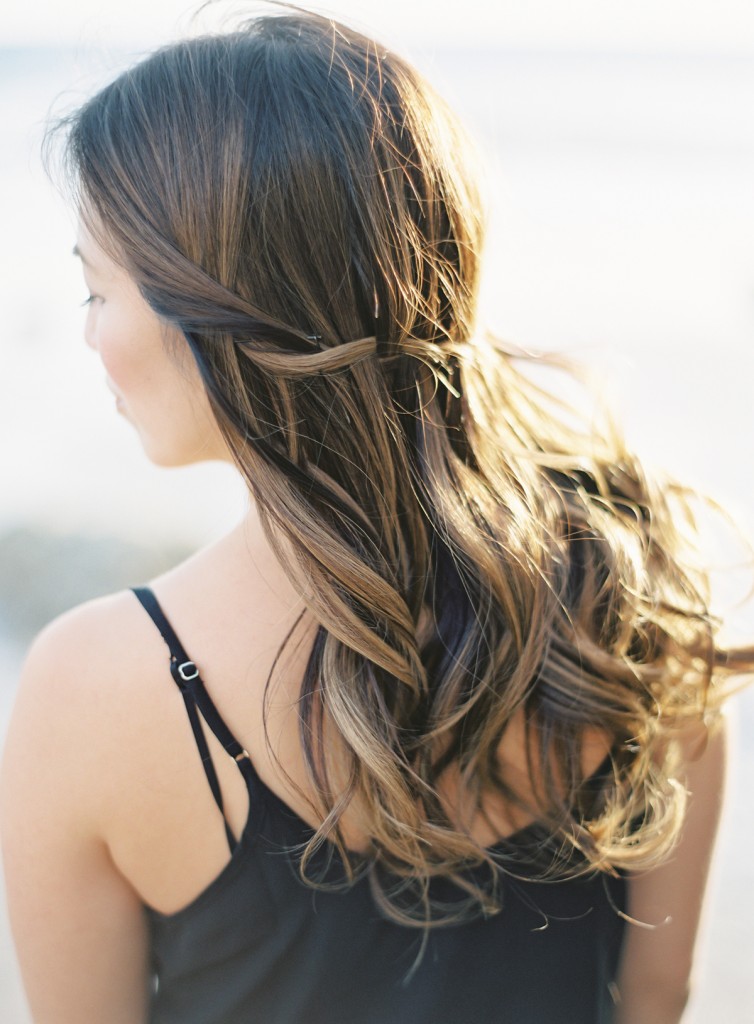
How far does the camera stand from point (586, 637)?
109cm

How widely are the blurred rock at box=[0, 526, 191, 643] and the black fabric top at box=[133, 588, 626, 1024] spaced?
95.6 inches

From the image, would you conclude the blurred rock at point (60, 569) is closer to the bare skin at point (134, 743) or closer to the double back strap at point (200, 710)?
the bare skin at point (134, 743)

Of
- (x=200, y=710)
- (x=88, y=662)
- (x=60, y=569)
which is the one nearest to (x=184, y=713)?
(x=200, y=710)

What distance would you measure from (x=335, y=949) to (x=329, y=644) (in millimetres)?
377

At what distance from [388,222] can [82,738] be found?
648mm

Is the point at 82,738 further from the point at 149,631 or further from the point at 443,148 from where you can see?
the point at 443,148

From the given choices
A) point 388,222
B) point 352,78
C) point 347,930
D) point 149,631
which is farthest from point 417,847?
point 352,78

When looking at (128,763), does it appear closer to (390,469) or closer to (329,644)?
(329,644)

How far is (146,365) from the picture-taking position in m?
1.04

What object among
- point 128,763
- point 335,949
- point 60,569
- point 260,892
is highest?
point 128,763

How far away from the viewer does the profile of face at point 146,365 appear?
101 cm

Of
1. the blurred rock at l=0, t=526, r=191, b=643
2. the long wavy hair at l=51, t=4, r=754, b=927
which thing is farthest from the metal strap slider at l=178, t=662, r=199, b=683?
the blurred rock at l=0, t=526, r=191, b=643

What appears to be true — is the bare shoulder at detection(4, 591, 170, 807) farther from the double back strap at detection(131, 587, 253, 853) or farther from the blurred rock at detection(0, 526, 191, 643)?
the blurred rock at detection(0, 526, 191, 643)

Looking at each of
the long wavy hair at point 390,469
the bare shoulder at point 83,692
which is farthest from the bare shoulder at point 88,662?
the long wavy hair at point 390,469
